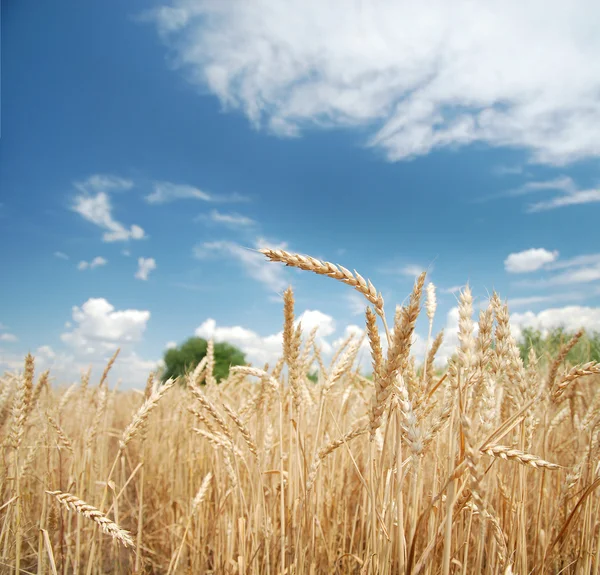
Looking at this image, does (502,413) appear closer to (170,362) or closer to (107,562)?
(107,562)

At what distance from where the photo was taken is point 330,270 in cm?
123

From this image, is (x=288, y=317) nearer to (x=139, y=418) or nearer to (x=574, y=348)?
(x=139, y=418)

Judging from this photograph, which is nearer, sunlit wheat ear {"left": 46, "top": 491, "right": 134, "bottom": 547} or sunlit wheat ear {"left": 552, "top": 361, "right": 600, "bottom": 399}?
sunlit wheat ear {"left": 46, "top": 491, "right": 134, "bottom": 547}

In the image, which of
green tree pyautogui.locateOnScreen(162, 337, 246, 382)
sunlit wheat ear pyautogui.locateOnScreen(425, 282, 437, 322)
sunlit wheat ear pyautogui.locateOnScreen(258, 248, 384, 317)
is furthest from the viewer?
green tree pyautogui.locateOnScreen(162, 337, 246, 382)

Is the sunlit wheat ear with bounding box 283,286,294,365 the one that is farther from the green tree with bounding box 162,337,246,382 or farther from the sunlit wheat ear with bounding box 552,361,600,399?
the green tree with bounding box 162,337,246,382

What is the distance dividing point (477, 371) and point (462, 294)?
23 centimetres

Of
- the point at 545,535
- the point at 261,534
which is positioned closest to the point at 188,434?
the point at 261,534

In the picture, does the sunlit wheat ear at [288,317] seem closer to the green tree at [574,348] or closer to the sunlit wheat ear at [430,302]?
the sunlit wheat ear at [430,302]

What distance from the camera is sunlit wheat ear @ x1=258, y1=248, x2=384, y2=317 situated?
1.21 metres

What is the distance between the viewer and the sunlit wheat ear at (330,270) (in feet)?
3.97

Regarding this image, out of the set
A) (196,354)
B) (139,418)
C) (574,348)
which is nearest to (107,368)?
(139,418)

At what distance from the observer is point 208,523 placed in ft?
9.87

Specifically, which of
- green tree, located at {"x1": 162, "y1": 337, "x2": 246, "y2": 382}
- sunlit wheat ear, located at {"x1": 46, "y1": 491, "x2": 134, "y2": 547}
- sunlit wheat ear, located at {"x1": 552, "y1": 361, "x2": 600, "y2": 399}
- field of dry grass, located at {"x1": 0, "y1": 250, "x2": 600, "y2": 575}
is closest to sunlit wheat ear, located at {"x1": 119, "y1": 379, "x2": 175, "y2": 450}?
field of dry grass, located at {"x1": 0, "y1": 250, "x2": 600, "y2": 575}

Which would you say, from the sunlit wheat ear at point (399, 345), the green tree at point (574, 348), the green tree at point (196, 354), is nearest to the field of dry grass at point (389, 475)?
the sunlit wheat ear at point (399, 345)
